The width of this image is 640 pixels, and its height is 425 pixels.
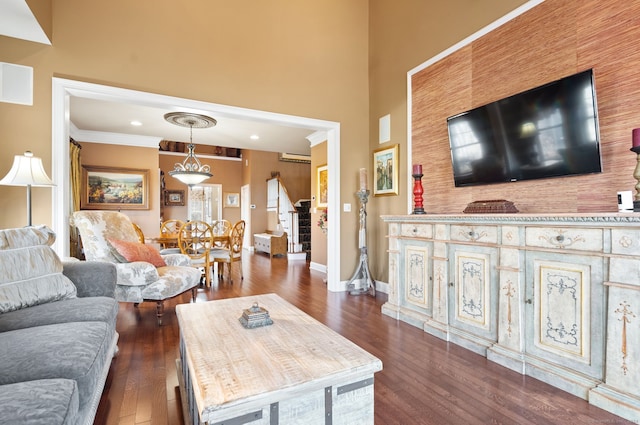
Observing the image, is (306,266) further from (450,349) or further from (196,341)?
(196,341)

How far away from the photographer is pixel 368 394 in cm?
126

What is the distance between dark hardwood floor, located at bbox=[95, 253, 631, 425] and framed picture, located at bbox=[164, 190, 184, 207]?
7822 millimetres

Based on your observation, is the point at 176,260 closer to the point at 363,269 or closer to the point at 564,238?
the point at 363,269

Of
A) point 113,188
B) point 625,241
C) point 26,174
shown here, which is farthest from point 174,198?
point 625,241

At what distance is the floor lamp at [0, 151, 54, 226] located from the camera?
2.53m

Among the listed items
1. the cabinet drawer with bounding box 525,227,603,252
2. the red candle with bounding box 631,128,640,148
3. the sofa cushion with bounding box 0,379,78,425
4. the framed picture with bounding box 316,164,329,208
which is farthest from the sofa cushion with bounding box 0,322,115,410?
the framed picture with bounding box 316,164,329,208

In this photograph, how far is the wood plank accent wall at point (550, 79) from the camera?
2.14 metres

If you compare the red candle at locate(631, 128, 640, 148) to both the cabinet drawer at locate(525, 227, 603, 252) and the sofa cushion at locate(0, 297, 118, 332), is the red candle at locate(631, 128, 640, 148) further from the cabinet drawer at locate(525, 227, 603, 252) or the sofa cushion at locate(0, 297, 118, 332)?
the sofa cushion at locate(0, 297, 118, 332)

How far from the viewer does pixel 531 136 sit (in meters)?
2.52

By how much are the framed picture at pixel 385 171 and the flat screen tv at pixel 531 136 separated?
3.23 ft

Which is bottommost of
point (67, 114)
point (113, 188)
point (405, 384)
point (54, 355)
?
point (405, 384)

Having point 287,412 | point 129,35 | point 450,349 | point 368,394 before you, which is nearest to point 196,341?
point 287,412

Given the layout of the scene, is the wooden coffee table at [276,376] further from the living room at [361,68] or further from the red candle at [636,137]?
the living room at [361,68]

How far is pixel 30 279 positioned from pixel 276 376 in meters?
1.73
